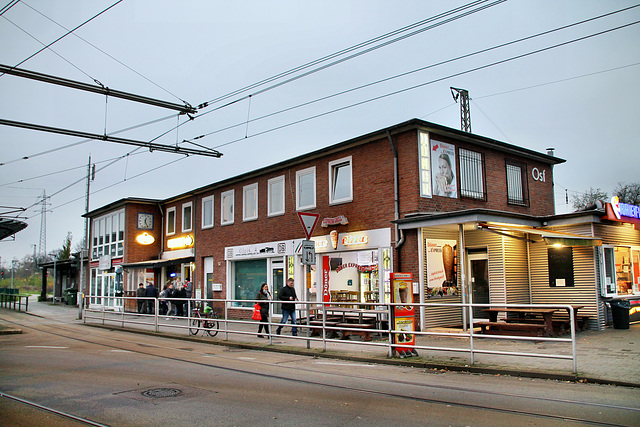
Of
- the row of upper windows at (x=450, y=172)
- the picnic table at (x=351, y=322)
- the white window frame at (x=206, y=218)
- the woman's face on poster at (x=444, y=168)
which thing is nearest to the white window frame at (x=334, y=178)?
the row of upper windows at (x=450, y=172)

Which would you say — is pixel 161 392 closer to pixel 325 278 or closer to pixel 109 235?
pixel 325 278

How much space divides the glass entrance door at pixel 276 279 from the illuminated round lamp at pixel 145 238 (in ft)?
42.1

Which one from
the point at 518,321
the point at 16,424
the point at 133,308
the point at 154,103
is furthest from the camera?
the point at 133,308

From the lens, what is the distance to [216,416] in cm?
686

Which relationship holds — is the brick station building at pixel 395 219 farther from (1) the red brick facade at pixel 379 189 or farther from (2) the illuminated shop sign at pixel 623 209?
(2) the illuminated shop sign at pixel 623 209

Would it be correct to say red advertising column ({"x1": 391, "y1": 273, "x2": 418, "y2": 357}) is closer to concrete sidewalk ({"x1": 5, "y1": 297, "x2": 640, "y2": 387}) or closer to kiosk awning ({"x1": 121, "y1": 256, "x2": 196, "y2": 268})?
concrete sidewalk ({"x1": 5, "y1": 297, "x2": 640, "y2": 387})

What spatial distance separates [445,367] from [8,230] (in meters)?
19.8

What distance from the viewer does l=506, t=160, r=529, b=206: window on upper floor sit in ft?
67.0

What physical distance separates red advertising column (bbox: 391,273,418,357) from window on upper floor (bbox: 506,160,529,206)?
9420mm

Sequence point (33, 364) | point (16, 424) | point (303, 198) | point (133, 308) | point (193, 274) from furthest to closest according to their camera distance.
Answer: point (133, 308), point (193, 274), point (303, 198), point (33, 364), point (16, 424)

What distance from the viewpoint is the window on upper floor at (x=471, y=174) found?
18672mm

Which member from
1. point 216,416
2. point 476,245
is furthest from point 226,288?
point 216,416

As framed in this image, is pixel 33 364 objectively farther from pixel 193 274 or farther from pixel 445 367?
pixel 193 274

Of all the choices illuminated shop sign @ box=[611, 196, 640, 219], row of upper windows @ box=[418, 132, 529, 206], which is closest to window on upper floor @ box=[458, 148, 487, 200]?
row of upper windows @ box=[418, 132, 529, 206]
